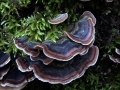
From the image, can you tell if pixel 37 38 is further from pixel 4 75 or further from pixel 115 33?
pixel 115 33

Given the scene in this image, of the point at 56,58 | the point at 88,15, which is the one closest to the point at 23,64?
the point at 56,58

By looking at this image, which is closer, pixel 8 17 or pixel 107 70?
pixel 8 17

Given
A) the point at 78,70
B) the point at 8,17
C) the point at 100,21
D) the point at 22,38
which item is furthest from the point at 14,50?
the point at 100,21

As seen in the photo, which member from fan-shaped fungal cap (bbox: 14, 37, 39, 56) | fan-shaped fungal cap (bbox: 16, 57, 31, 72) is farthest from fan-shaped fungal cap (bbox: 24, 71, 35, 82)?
fan-shaped fungal cap (bbox: 14, 37, 39, 56)

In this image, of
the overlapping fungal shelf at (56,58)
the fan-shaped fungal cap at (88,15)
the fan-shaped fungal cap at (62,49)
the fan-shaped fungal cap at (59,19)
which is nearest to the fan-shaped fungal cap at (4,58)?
the overlapping fungal shelf at (56,58)

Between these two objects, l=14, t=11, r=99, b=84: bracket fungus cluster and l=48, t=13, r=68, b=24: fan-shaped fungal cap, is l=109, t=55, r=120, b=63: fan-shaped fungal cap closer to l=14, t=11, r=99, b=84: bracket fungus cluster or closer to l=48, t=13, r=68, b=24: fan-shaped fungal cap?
l=14, t=11, r=99, b=84: bracket fungus cluster

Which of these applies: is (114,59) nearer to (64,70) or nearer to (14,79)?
(64,70)
